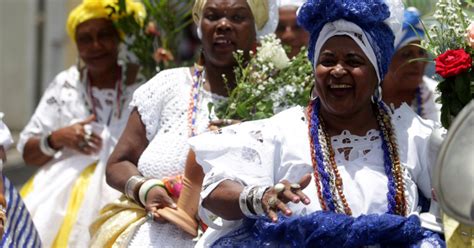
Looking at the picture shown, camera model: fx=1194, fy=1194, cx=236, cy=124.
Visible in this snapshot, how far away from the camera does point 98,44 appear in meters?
7.79

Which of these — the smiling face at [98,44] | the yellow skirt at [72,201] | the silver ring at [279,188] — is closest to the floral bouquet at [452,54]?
the silver ring at [279,188]

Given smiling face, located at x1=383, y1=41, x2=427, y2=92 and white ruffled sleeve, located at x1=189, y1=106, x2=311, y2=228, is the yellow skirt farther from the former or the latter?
white ruffled sleeve, located at x1=189, y1=106, x2=311, y2=228

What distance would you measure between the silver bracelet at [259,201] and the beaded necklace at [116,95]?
3.15m

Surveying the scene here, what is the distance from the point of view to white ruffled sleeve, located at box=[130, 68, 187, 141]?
6012 mm

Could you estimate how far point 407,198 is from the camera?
4.95 m

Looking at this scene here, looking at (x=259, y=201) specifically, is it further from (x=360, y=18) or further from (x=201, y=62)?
(x=201, y=62)

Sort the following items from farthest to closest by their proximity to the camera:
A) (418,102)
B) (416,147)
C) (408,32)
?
(418,102), (408,32), (416,147)

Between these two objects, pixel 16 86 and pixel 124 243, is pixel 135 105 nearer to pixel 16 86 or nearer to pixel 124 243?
pixel 124 243

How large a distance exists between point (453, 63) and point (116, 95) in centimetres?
346

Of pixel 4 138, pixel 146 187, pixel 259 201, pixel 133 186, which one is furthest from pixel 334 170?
pixel 4 138

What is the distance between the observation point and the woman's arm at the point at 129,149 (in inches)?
235

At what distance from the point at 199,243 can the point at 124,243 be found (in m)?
0.59

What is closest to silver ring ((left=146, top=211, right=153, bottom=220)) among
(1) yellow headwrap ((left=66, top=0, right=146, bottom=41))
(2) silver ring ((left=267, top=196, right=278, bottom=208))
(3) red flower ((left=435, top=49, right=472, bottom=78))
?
(2) silver ring ((left=267, top=196, right=278, bottom=208))

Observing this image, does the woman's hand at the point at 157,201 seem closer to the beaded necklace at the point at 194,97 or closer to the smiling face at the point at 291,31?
the beaded necklace at the point at 194,97
